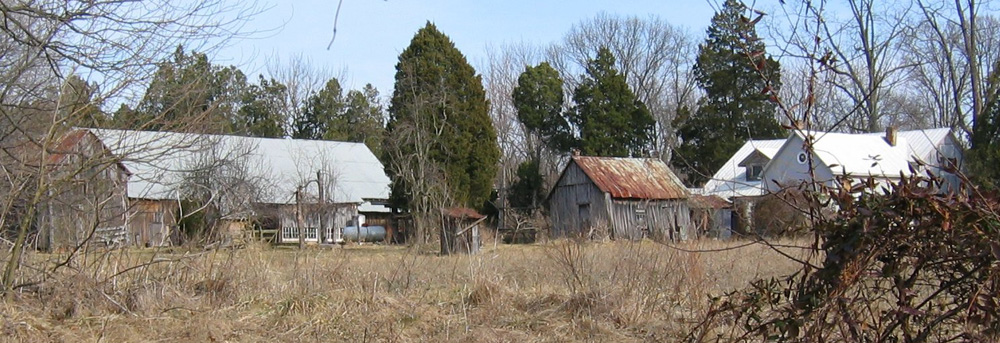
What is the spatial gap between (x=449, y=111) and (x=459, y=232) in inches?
566

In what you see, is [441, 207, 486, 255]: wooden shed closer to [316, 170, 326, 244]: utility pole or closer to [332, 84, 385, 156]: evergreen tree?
[316, 170, 326, 244]: utility pole

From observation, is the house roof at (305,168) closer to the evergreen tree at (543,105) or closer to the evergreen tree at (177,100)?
the evergreen tree at (543,105)

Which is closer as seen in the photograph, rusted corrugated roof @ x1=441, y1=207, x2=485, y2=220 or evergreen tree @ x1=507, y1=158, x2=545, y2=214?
rusted corrugated roof @ x1=441, y1=207, x2=485, y2=220

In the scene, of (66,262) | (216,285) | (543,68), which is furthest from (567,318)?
(543,68)

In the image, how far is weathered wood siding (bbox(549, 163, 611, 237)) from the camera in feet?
112

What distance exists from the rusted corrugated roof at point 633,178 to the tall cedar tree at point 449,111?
4093 mm

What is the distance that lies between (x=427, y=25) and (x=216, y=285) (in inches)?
996

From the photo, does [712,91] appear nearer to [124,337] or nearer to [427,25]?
[427,25]

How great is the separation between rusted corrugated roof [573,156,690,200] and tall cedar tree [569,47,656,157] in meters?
8.22

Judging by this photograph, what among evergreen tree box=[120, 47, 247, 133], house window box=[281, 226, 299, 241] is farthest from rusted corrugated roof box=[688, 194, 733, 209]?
evergreen tree box=[120, 47, 247, 133]

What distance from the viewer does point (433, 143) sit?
32188mm

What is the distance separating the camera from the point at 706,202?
29.0 m

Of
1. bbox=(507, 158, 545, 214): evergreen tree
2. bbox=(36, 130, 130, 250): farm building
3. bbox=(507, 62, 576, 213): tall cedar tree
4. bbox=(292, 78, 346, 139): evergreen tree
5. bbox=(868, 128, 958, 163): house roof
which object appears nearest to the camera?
bbox=(36, 130, 130, 250): farm building

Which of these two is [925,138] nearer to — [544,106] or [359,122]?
[544,106]
